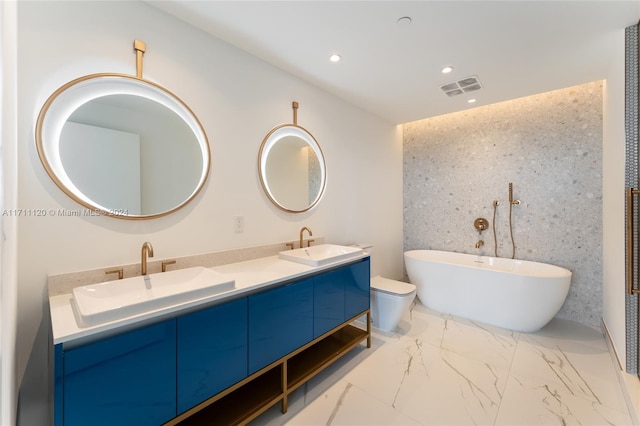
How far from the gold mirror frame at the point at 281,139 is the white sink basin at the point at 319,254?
389 mm

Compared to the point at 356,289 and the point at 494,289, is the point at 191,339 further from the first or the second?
the point at 494,289

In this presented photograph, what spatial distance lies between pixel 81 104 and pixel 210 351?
4.75 feet

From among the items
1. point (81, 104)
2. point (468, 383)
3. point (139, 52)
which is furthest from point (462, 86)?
point (81, 104)

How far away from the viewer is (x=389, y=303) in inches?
102

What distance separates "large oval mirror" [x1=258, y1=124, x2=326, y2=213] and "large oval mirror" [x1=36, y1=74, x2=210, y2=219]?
22.0 inches

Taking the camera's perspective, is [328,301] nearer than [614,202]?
Yes

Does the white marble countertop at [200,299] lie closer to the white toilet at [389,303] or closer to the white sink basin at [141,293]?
the white sink basin at [141,293]

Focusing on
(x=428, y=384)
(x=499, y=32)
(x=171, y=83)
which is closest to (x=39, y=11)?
(x=171, y=83)

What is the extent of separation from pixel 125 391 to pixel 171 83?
166cm

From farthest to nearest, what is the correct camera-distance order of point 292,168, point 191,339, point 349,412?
1. point 292,168
2. point 349,412
3. point 191,339

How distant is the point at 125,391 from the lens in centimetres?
105

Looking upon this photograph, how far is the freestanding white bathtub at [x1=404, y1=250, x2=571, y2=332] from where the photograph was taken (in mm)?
2467

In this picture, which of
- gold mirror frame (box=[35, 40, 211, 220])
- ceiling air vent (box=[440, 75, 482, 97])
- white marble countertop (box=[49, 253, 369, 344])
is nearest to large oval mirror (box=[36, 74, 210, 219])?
gold mirror frame (box=[35, 40, 211, 220])

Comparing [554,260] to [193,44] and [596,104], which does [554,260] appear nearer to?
[596,104]
